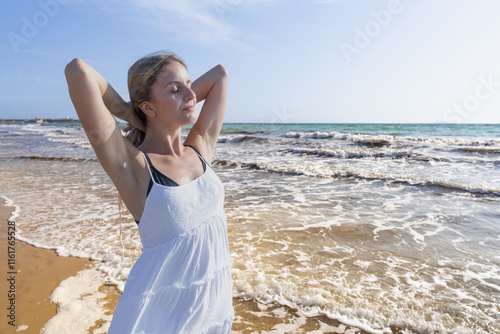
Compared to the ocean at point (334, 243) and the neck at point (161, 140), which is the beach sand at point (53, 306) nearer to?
the ocean at point (334, 243)

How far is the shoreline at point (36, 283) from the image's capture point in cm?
323

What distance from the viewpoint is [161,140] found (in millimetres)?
1701

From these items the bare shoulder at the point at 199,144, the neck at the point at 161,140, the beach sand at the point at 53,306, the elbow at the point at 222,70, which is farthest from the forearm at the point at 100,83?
the beach sand at the point at 53,306

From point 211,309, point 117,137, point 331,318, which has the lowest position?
point 331,318

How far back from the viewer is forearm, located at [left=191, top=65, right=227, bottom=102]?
2.08 m

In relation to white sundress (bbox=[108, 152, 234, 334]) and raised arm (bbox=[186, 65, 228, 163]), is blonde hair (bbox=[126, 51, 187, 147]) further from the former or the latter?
white sundress (bbox=[108, 152, 234, 334])

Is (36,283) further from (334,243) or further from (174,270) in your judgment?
(334,243)

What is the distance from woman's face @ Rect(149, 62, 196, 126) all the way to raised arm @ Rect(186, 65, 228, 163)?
352 millimetres

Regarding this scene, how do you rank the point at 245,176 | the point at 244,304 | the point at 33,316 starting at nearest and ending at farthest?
1. the point at 33,316
2. the point at 244,304
3. the point at 245,176

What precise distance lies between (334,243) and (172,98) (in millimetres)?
4333

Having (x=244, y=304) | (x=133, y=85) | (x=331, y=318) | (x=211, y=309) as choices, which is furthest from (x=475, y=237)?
(x=133, y=85)

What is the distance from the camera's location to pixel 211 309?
1.52 m

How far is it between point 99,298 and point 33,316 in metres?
0.61

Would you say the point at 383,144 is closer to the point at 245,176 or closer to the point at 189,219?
the point at 245,176
